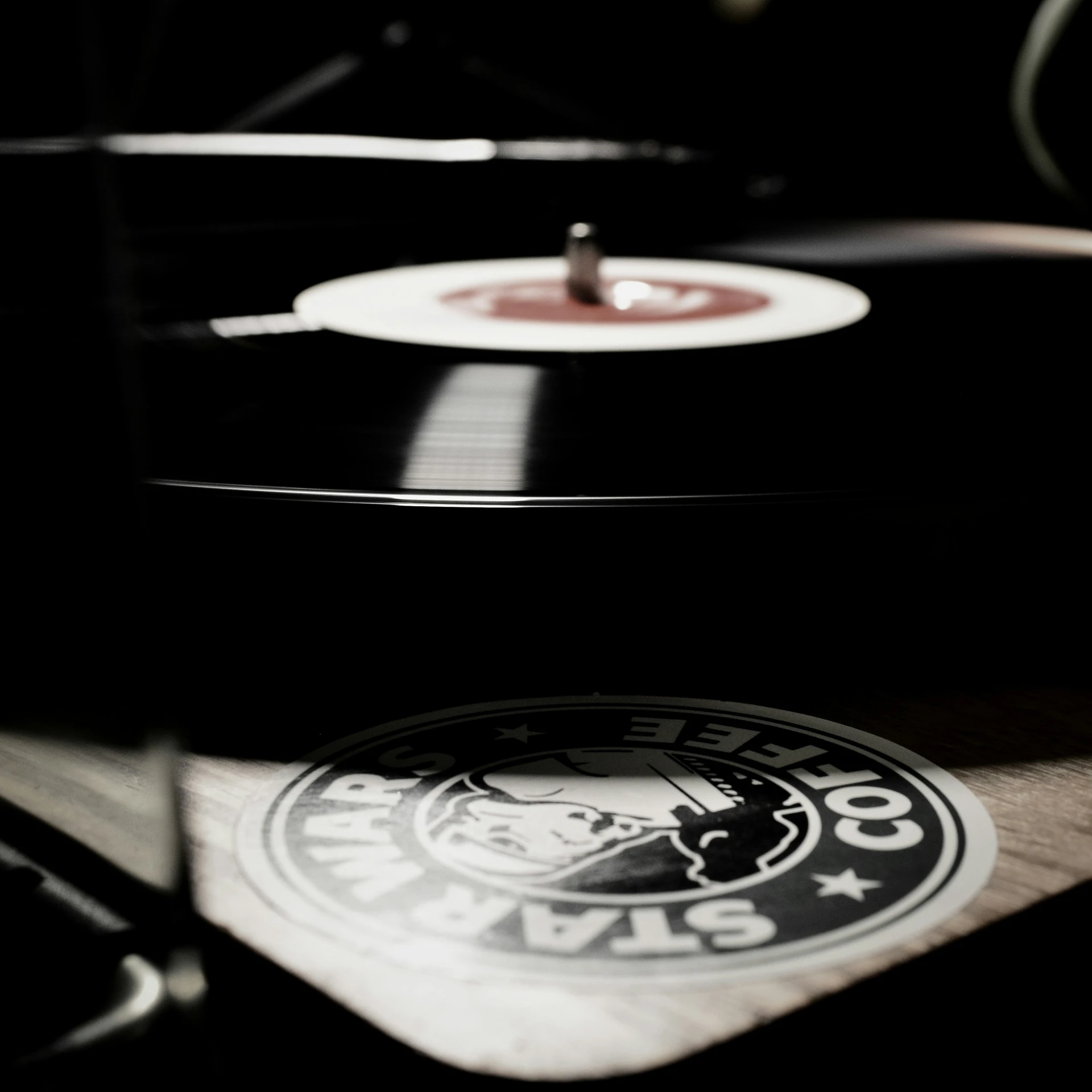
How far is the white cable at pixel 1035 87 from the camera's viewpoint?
1.04 m

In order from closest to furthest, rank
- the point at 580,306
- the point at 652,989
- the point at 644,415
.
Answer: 1. the point at 652,989
2. the point at 644,415
3. the point at 580,306

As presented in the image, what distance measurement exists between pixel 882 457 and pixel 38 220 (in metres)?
0.35

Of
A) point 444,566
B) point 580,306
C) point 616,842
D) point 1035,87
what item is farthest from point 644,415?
point 1035,87

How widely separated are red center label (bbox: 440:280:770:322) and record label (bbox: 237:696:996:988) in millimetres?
404

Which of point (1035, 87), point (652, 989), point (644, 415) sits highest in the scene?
point (1035, 87)

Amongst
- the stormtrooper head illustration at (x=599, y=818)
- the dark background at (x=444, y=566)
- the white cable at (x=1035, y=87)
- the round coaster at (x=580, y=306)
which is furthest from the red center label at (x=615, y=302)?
the stormtrooper head illustration at (x=599, y=818)

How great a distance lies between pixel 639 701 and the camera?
1.81ft

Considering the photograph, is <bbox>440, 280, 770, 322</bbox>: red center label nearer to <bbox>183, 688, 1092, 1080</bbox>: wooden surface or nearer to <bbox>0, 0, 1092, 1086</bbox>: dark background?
<bbox>0, 0, 1092, 1086</bbox>: dark background

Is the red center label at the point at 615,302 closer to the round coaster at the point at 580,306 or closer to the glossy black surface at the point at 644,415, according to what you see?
the round coaster at the point at 580,306

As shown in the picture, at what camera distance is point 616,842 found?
44 cm

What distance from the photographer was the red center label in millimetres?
892

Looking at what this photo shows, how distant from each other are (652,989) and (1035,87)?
3.44 ft

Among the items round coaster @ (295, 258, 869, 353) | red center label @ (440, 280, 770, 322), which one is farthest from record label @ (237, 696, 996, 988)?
red center label @ (440, 280, 770, 322)

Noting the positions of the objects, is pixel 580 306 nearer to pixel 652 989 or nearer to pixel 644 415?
pixel 644 415
